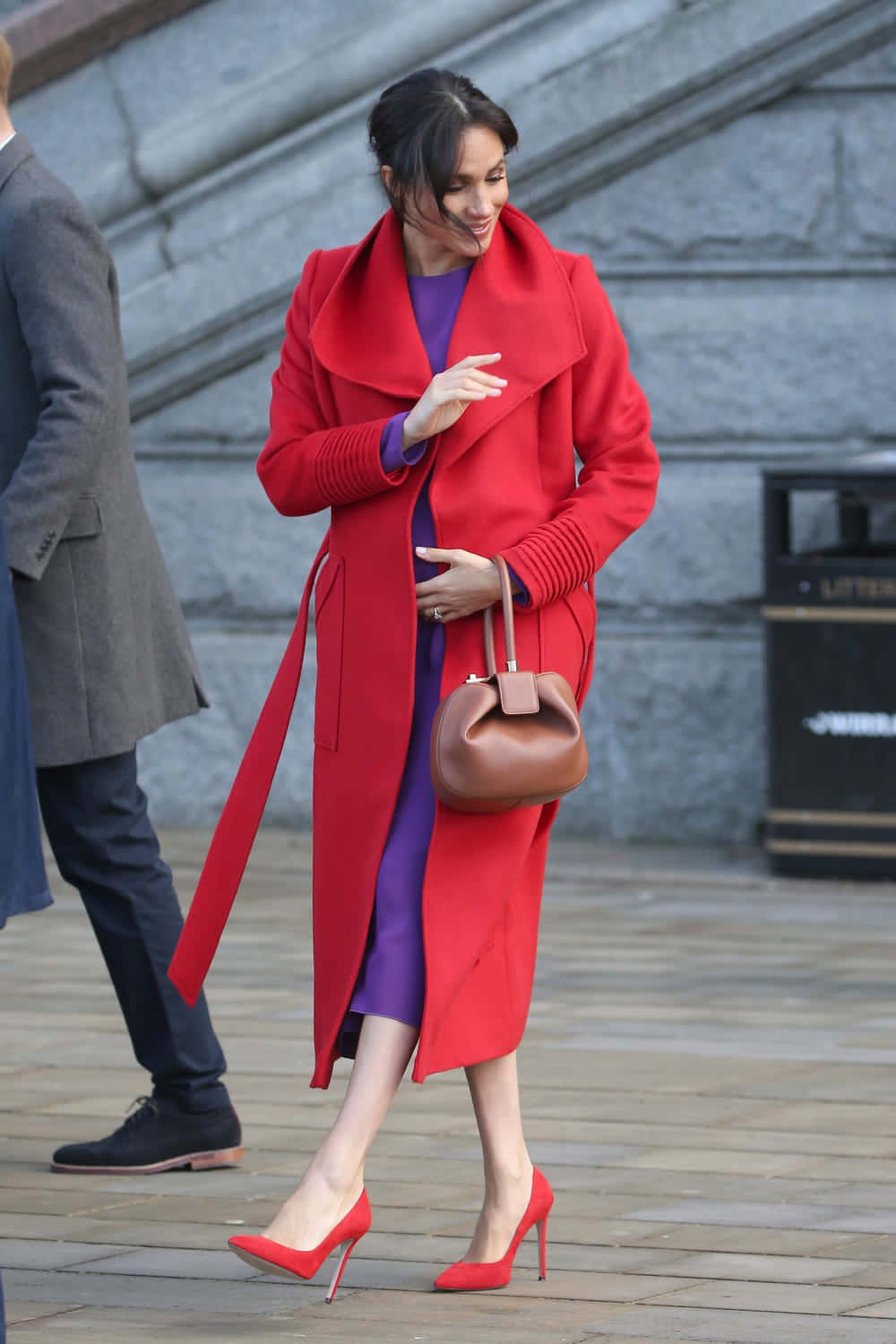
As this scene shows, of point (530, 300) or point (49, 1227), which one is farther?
point (49, 1227)

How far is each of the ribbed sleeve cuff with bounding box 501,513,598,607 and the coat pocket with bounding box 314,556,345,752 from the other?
0.29 m

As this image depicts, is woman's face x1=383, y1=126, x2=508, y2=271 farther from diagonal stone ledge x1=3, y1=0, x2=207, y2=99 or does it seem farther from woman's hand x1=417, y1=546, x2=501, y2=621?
diagonal stone ledge x1=3, y1=0, x2=207, y2=99

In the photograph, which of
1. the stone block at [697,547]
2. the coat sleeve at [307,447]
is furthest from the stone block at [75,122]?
the coat sleeve at [307,447]

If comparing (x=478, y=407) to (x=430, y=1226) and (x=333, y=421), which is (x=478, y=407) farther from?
(x=430, y=1226)

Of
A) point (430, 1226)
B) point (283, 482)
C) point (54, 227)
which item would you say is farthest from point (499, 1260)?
point (54, 227)

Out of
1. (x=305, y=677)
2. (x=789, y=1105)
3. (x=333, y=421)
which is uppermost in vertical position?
(x=333, y=421)

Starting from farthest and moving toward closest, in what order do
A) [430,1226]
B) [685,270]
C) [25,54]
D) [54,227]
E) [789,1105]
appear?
[25,54] → [685,270] → [789,1105] → [54,227] → [430,1226]

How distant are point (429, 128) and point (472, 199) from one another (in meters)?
0.12

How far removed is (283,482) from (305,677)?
5.34m

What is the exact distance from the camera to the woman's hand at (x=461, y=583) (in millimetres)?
3803

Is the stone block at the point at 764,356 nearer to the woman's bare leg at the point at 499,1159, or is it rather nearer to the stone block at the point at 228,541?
the stone block at the point at 228,541

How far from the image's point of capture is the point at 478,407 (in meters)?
3.87

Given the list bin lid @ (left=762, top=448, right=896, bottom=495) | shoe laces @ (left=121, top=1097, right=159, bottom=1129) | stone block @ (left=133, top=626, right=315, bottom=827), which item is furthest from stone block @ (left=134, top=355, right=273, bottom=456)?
shoe laces @ (left=121, top=1097, right=159, bottom=1129)

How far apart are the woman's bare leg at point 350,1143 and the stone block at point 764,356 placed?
17.7 ft
